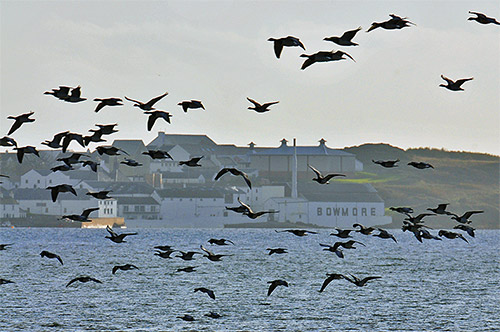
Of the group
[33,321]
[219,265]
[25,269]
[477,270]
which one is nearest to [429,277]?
[477,270]

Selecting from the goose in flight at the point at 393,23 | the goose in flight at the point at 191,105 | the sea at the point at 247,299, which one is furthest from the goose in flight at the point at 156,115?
the sea at the point at 247,299

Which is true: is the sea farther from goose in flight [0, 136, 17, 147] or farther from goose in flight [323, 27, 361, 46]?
goose in flight [323, 27, 361, 46]

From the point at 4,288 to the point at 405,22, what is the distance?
4337 cm

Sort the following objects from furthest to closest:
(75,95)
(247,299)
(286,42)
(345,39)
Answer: (247,299), (75,95), (345,39), (286,42)

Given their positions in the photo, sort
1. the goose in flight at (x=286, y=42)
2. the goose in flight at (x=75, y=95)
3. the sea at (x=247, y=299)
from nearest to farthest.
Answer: the goose in flight at (x=286, y=42)
the goose in flight at (x=75, y=95)
the sea at (x=247, y=299)

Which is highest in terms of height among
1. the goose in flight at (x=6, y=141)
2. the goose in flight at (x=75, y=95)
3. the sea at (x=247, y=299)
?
the goose in flight at (x=75, y=95)

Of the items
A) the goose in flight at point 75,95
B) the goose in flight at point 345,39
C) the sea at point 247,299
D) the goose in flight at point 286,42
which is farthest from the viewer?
the sea at point 247,299

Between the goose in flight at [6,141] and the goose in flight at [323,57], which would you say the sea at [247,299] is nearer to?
the goose in flight at [6,141]

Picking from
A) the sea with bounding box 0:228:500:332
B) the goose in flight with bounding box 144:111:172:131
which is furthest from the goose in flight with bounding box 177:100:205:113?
the sea with bounding box 0:228:500:332

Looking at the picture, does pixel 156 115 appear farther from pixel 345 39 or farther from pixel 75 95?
pixel 345 39

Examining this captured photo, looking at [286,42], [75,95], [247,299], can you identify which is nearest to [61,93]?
[75,95]

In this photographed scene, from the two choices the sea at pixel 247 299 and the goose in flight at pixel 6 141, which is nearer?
the goose in flight at pixel 6 141

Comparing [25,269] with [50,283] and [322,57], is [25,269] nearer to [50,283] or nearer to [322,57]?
[50,283]

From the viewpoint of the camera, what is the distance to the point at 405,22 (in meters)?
23.0
